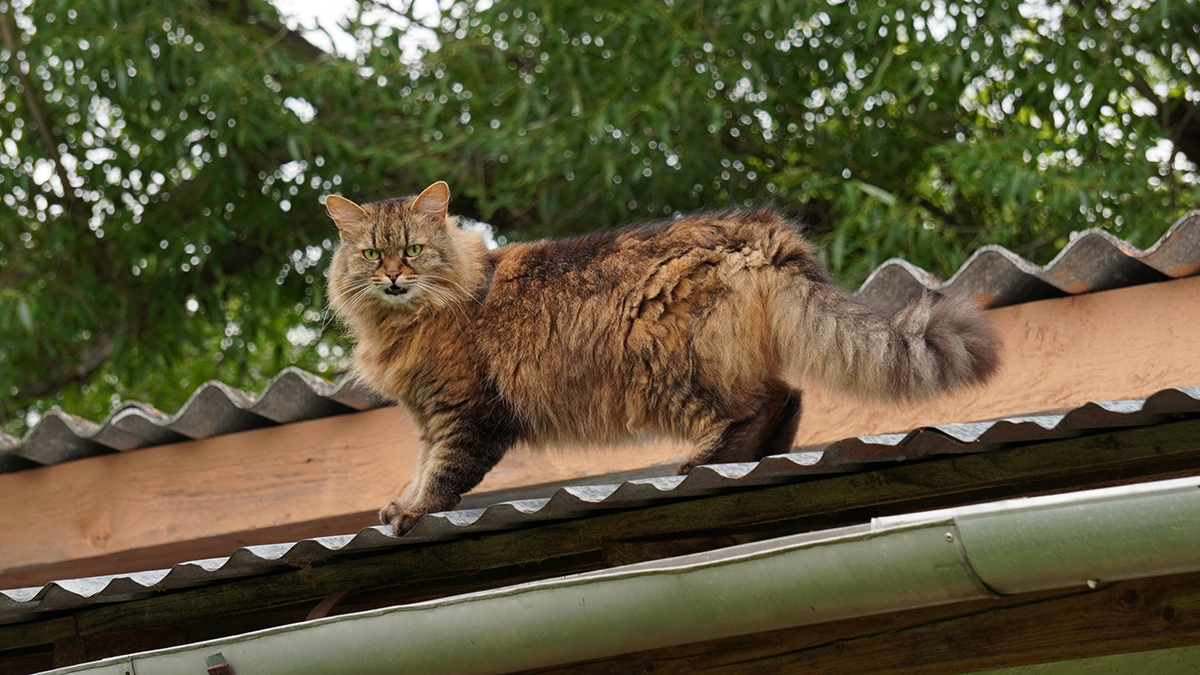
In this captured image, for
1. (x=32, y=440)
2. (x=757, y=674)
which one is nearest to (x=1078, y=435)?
(x=757, y=674)

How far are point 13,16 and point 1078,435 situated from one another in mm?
7476

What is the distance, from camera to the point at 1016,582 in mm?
1939

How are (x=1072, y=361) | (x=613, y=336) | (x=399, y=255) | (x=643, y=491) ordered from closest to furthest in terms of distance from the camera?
1. (x=643, y=491)
2. (x=613, y=336)
3. (x=1072, y=361)
4. (x=399, y=255)

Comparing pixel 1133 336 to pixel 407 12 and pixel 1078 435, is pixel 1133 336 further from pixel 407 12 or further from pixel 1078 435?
pixel 407 12

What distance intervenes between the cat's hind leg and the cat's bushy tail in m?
0.20

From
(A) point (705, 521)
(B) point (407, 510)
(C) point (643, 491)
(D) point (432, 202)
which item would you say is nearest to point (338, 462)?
(D) point (432, 202)

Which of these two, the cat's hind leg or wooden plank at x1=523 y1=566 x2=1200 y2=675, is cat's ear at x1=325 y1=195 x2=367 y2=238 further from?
wooden plank at x1=523 y1=566 x2=1200 y2=675

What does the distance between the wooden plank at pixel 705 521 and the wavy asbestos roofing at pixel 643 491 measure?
0.24 ft

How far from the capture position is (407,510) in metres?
3.11

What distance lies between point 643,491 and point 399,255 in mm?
1526

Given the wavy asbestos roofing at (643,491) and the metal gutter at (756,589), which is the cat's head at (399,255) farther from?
the metal gutter at (756,589)

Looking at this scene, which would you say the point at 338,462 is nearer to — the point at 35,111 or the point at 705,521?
the point at 705,521

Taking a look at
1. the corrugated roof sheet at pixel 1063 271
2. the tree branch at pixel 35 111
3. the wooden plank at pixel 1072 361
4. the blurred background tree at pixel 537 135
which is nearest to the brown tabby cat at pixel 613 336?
the wooden plank at pixel 1072 361

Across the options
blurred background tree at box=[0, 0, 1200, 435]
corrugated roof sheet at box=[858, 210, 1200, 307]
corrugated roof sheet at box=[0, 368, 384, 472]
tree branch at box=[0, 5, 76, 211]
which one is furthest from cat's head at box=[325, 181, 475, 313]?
tree branch at box=[0, 5, 76, 211]
